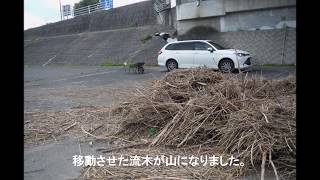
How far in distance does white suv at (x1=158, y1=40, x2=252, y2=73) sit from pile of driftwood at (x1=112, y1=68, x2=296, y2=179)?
9.85 metres

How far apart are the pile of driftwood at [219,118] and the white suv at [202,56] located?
985 cm

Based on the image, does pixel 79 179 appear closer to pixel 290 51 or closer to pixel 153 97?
pixel 153 97

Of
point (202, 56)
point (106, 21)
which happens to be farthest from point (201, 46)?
point (106, 21)

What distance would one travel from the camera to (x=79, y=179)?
186 inches

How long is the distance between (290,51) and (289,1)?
267cm

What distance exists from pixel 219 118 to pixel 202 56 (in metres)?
13.2

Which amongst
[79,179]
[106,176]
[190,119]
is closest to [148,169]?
[106,176]

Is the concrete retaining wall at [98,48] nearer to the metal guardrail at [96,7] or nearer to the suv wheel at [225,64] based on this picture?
the metal guardrail at [96,7]

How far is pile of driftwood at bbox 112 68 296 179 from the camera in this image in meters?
4.88

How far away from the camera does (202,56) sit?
18.9 meters

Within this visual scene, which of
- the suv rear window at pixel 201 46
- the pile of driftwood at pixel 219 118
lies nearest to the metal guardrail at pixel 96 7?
the suv rear window at pixel 201 46

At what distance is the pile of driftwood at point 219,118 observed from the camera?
16.0 feet

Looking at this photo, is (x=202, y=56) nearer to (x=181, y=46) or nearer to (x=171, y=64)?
(x=181, y=46)
